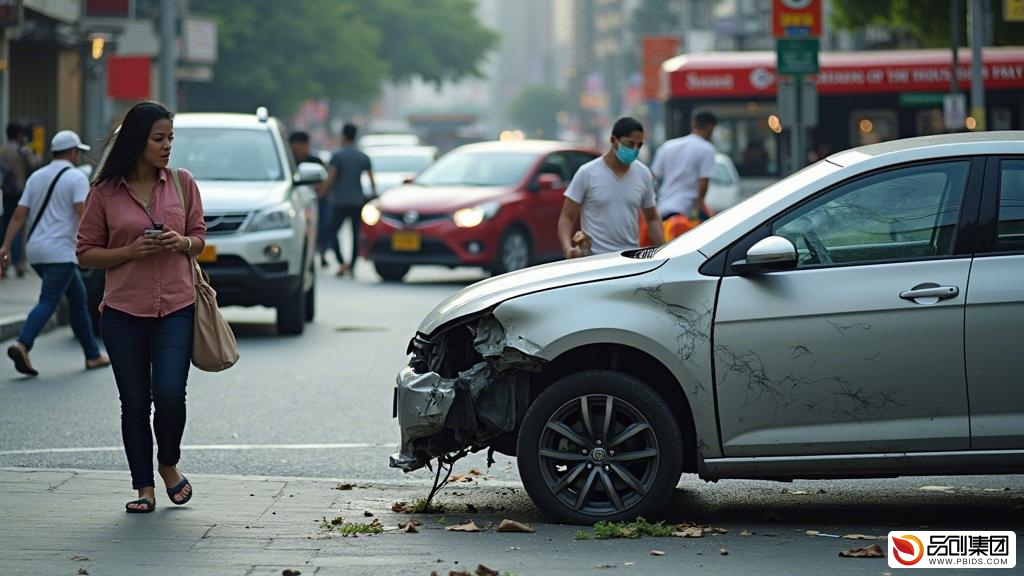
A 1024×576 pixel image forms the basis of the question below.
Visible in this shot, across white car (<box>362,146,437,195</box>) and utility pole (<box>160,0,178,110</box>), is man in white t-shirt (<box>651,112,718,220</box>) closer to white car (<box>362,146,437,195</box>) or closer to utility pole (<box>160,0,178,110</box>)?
white car (<box>362,146,437,195</box>)

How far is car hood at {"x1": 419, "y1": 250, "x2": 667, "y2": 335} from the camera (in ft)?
24.0

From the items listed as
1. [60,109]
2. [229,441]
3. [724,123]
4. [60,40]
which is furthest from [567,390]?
[60,109]

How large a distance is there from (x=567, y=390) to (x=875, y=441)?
1.23 meters

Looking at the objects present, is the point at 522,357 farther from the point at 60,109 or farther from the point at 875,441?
the point at 60,109

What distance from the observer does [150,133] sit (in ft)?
24.6

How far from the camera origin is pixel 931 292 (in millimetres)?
6980

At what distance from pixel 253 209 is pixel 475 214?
20.6 ft

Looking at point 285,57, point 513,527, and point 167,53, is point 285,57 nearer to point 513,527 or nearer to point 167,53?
point 167,53

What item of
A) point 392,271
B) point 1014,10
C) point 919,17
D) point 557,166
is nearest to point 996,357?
point 557,166

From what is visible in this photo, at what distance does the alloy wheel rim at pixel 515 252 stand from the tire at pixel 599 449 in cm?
1380

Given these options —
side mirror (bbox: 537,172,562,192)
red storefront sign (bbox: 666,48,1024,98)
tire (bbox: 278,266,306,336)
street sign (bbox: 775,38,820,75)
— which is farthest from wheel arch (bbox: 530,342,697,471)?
red storefront sign (bbox: 666,48,1024,98)

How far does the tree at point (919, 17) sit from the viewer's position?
30.0m

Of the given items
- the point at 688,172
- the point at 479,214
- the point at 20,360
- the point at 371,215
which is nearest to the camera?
the point at 20,360

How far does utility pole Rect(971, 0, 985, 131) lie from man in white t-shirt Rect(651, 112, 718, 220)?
9.87 metres
